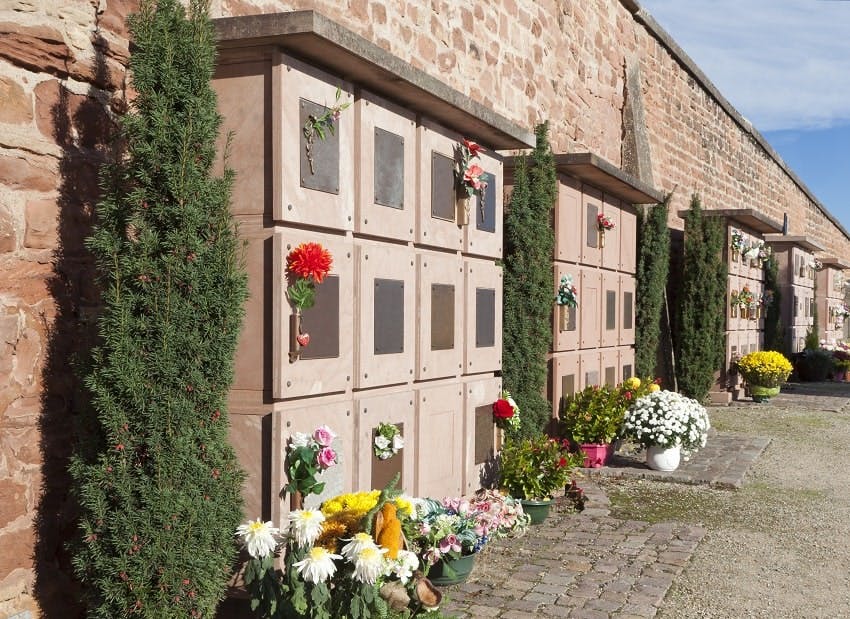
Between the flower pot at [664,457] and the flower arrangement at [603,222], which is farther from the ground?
the flower arrangement at [603,222]

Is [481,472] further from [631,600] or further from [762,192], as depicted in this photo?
[762,192]

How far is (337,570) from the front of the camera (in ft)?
12.4

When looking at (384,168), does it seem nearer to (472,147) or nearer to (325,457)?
(472,147)

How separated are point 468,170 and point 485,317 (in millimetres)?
1078

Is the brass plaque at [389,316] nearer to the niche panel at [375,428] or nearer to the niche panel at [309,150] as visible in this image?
the niche panel at [375,428]

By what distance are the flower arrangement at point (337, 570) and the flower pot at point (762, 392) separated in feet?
38.9

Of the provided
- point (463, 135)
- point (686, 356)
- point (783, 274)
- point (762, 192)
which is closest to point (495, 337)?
point (463, 135)

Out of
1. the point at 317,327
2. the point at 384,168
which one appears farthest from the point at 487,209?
the point at 317,327

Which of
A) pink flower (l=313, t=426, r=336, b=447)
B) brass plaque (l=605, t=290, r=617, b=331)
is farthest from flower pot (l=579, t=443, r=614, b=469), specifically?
pink flower (l=313, t=426, r=336, b=447)

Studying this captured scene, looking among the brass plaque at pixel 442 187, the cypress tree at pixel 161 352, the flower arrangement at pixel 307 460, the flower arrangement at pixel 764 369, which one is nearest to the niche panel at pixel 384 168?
the brass plaque at pixel 442 187

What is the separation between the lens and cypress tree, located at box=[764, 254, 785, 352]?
16812 millimetres

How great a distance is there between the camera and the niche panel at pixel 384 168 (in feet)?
16.2

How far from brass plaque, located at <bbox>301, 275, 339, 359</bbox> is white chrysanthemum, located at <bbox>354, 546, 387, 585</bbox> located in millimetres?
1135

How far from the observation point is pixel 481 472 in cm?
649
